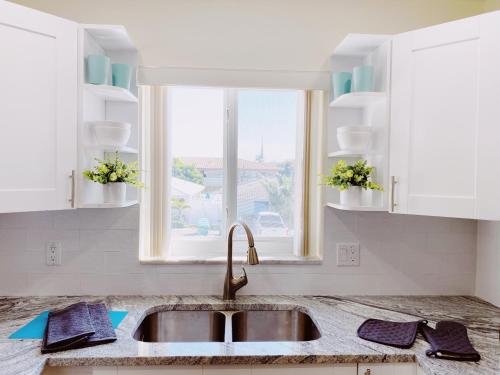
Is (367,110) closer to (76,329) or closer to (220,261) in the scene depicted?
(220,261)

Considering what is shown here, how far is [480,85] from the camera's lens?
1.37 m

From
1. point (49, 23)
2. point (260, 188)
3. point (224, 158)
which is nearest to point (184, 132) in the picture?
point (224, 158)

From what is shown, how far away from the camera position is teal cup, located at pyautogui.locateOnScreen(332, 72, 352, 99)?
173cm

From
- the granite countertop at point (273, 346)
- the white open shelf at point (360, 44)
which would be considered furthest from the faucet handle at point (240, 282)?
the white open shelf at point (360, 44)

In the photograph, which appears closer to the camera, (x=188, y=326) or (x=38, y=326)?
(x=38, y=326)

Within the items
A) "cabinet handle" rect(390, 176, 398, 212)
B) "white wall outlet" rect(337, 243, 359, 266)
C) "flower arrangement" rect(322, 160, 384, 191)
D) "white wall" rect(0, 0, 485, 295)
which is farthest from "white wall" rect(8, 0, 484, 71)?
"white wall outlet" rect(337, 243, 359, 266)

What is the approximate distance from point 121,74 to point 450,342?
170cm

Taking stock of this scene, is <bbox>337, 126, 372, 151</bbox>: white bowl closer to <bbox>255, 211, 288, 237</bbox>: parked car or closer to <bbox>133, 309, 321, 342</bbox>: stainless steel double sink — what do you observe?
<bbox>255, 211, 288, 237</bbox>: parked car

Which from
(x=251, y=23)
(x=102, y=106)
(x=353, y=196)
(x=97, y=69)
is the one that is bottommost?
(x=353, y=196)

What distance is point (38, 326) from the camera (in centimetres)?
138

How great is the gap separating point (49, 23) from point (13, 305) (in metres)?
1.23

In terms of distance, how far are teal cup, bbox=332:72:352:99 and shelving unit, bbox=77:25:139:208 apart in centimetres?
96

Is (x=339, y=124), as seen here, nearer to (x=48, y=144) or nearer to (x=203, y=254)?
A: (x=203, y=254)

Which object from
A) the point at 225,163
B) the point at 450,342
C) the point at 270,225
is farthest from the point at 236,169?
the point at 450,342
